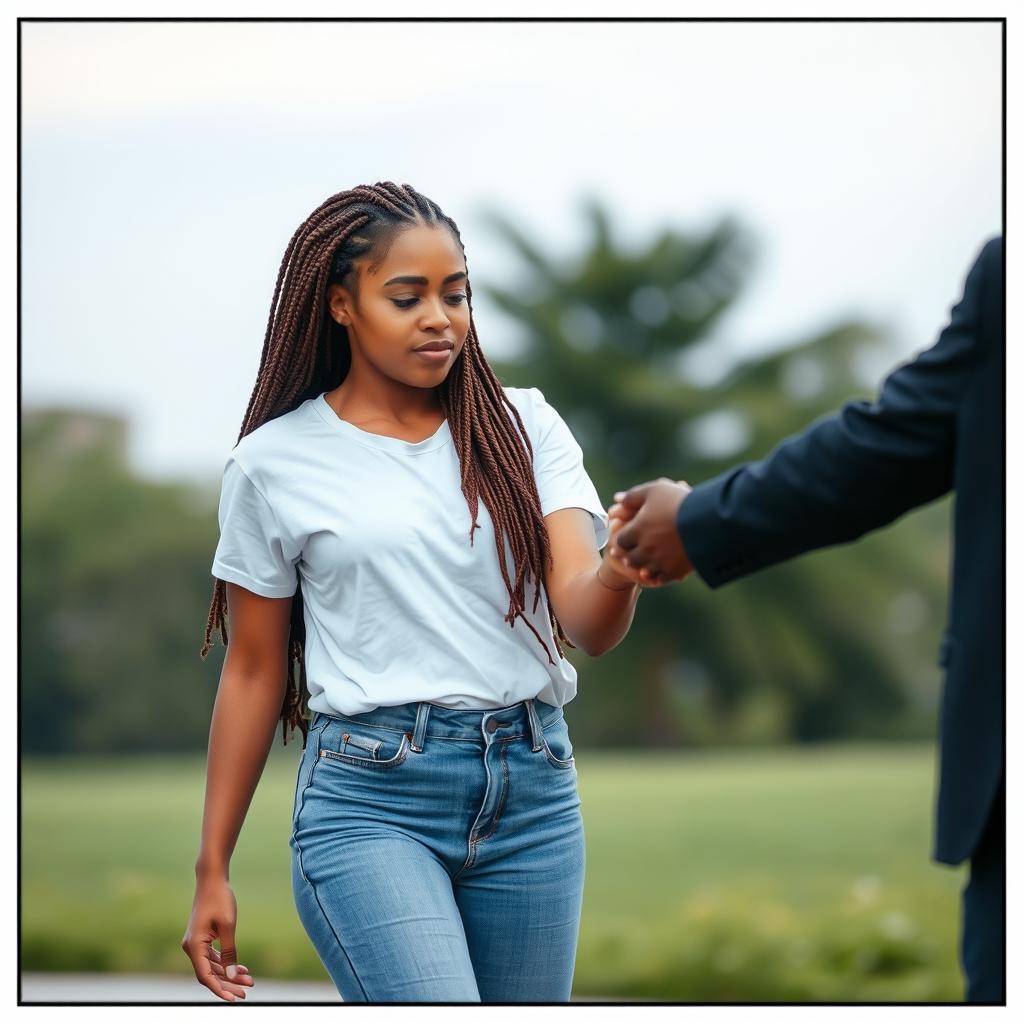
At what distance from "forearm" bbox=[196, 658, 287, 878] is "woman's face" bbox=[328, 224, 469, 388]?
598 millimetres

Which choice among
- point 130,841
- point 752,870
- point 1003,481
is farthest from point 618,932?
point 1003,481

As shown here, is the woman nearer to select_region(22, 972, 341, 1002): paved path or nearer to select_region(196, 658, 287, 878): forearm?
select_region(196, 658, 287, 878): forearm

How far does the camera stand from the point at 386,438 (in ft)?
8.30

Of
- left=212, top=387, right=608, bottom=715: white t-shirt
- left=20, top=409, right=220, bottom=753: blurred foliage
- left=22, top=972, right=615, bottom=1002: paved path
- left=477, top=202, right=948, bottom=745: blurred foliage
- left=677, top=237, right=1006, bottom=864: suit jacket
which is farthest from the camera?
left=477, top=202, right=948, bottom=745: blurred foliage

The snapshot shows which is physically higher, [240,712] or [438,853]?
[240,712]

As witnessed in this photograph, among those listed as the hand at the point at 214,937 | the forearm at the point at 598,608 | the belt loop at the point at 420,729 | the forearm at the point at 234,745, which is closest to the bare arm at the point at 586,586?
the forearm at the point at 598,608

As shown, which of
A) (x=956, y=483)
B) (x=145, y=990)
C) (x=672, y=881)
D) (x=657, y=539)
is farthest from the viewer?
(x=672, y=881)

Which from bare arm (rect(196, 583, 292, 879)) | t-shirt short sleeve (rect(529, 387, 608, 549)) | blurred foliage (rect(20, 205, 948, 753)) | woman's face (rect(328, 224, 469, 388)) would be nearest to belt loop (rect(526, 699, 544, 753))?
t-shirt short sleeve (rect(529, 387, 608, 549))

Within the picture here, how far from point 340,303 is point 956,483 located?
1183 millimetres

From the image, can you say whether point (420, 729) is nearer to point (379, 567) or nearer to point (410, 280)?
point (379, 567)

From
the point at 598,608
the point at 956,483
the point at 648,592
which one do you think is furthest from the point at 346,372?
the point at 648,592

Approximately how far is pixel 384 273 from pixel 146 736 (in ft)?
38.3

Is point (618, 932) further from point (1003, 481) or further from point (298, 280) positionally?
point (1003, 481)

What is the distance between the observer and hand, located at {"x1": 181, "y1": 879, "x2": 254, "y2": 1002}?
8.24 feet
